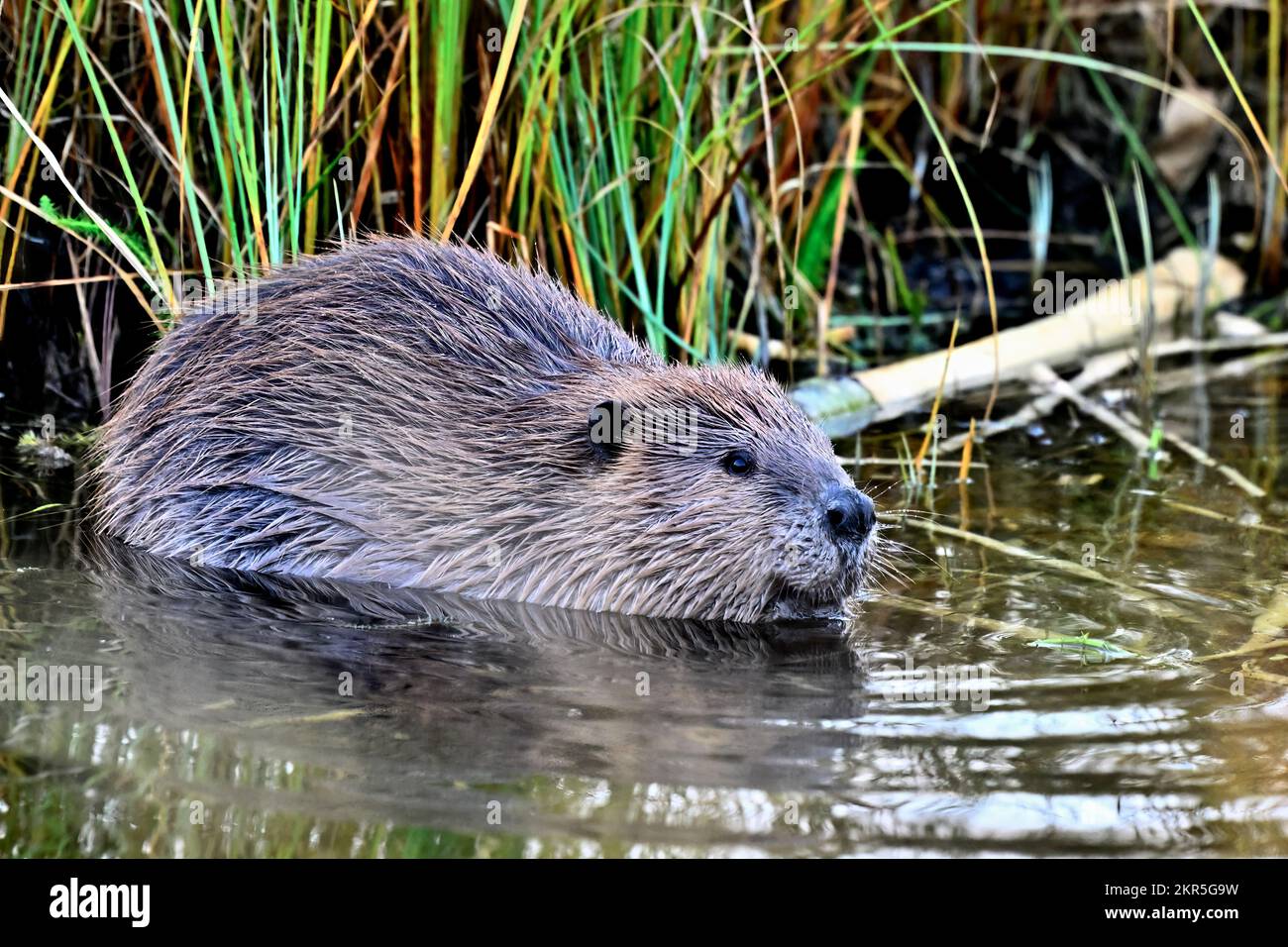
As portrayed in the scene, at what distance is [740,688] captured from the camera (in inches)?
133

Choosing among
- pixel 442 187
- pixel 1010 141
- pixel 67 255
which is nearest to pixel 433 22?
pixel 442 187

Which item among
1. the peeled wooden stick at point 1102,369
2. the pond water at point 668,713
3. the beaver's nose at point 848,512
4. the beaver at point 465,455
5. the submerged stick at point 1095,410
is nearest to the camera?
the pond water at point 668,713

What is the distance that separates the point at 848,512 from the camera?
12.6ft

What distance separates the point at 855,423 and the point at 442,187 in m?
1.53

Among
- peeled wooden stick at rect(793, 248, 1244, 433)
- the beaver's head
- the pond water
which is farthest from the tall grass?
the pond water

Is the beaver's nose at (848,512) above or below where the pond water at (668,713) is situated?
above

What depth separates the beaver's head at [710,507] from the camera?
12.8ft

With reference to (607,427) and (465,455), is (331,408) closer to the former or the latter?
(465,455)

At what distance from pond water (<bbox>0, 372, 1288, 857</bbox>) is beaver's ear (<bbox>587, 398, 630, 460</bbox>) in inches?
17.2

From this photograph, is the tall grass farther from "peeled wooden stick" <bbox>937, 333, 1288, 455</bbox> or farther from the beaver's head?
the beaver's head

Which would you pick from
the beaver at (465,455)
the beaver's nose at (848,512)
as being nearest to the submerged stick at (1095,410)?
the beaver at (465,455)

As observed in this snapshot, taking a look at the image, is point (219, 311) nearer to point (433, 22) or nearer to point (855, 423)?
point (433, 22)

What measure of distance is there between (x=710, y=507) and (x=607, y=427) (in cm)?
33

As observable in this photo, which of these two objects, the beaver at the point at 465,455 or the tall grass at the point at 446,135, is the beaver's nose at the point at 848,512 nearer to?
the beaver at the point at 465,455
